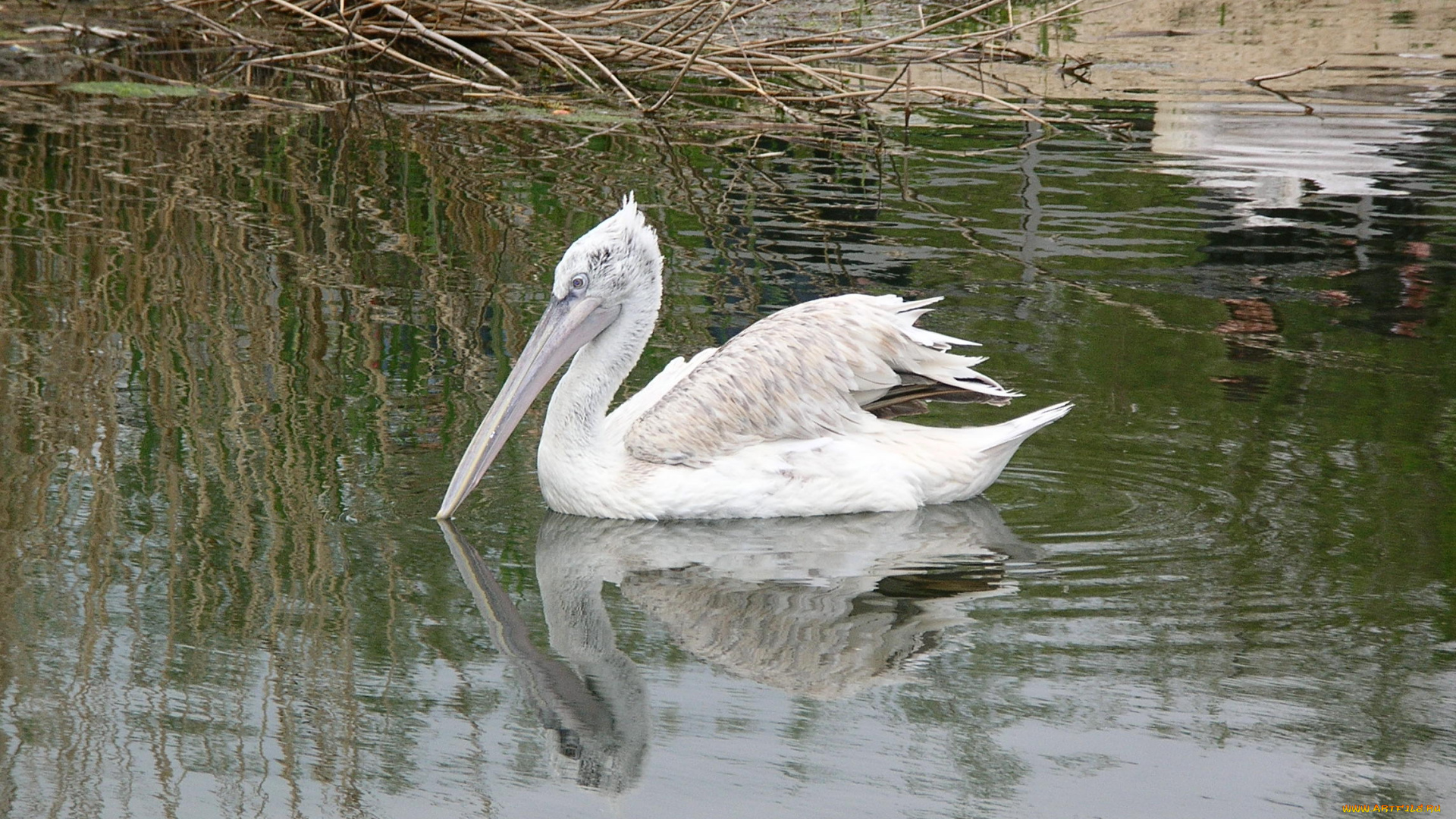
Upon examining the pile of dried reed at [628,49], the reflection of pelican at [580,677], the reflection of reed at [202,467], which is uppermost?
the pile of dried reed at [628,49]

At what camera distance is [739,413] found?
427cm

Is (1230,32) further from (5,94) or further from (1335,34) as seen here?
(5,94)

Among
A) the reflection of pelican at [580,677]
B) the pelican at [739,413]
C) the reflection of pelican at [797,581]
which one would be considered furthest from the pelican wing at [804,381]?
the reflection of pelican at [580,677]

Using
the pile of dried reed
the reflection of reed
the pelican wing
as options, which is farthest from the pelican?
the pile of dried reed

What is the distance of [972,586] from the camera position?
11.9ft

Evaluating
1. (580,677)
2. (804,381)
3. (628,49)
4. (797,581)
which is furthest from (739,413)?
(628,49)

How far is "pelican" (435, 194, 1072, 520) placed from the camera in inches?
163

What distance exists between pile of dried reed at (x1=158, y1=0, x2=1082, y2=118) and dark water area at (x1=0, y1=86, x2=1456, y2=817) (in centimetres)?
196

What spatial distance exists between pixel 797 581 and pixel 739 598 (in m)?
0.18

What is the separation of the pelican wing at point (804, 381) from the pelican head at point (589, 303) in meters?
0.23

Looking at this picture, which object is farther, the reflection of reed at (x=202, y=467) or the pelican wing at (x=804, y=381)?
the pelican wing at (x=804, y=381)

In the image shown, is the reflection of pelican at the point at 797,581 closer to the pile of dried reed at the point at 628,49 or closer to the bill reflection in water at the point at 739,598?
the bill reflection in water at the point at 739,598

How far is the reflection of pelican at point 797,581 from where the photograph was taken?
3260 mm

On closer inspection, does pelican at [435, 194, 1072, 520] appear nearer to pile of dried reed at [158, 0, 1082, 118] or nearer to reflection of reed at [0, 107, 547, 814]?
reflection of reed at [0, 107, 547, 814]
